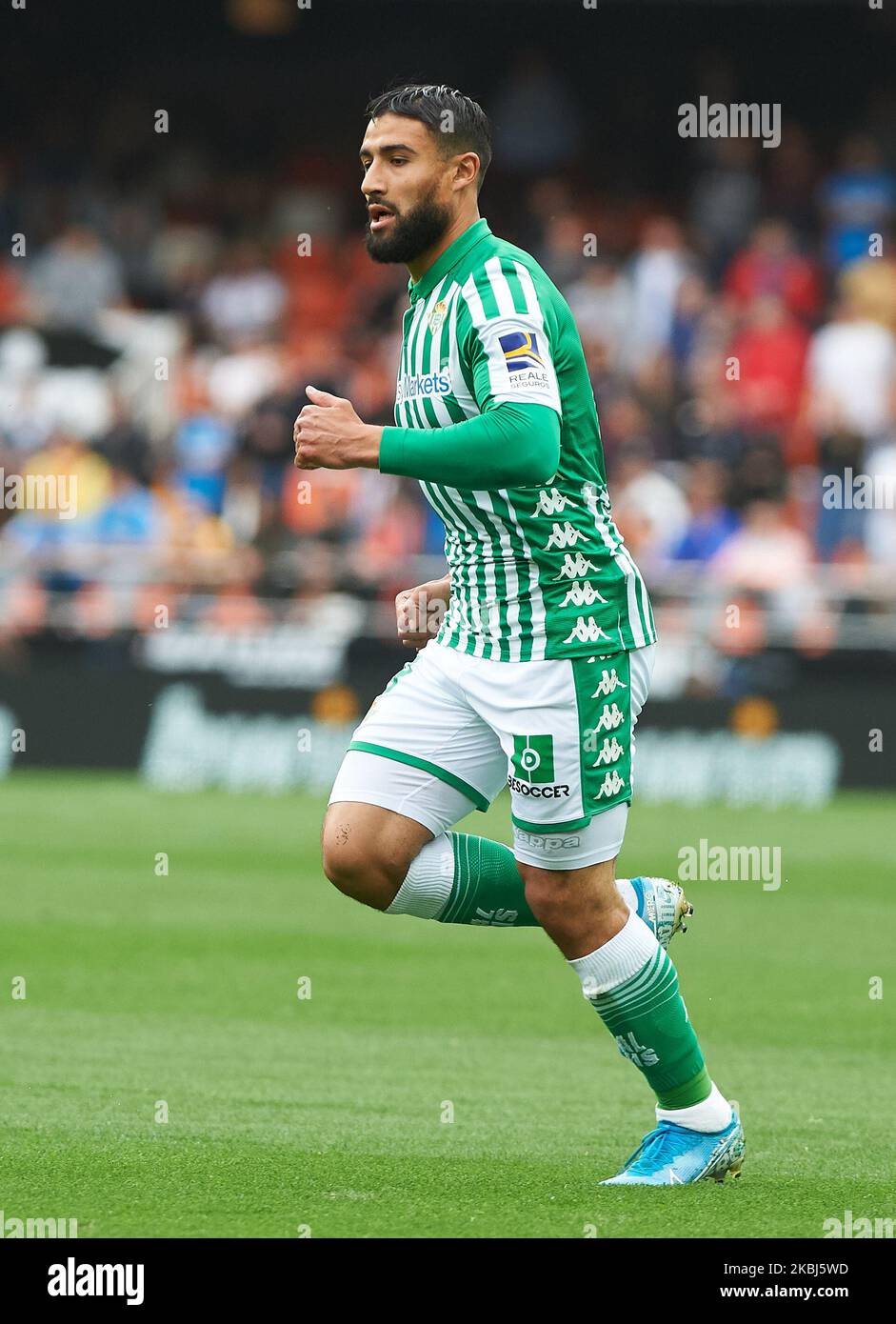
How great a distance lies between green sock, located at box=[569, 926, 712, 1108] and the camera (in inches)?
208

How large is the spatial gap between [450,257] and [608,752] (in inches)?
51.2

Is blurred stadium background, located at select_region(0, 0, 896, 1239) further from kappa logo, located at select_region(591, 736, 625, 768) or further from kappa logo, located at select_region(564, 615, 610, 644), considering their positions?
kappa logo, located at select_region(564, 615, 610, 644)

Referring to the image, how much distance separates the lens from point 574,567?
535 cm

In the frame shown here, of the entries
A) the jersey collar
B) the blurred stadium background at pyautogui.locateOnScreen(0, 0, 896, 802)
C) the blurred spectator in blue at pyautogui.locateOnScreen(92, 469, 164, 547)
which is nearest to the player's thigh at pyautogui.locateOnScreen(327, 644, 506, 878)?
the jersey collar

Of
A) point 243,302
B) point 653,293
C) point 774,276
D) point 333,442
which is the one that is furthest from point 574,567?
point 243,302

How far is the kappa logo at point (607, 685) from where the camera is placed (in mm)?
5297

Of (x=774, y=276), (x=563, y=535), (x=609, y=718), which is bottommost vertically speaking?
(x=609, y=718)

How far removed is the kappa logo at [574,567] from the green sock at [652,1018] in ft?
2.94

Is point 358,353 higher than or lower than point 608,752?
higher

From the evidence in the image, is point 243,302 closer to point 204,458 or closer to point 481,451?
point 204,458

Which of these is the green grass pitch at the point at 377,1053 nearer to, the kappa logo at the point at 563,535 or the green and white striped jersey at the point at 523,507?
the green and white striped jersey at the point at 523,507

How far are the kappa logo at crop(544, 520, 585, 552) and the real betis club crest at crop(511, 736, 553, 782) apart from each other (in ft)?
1.56
